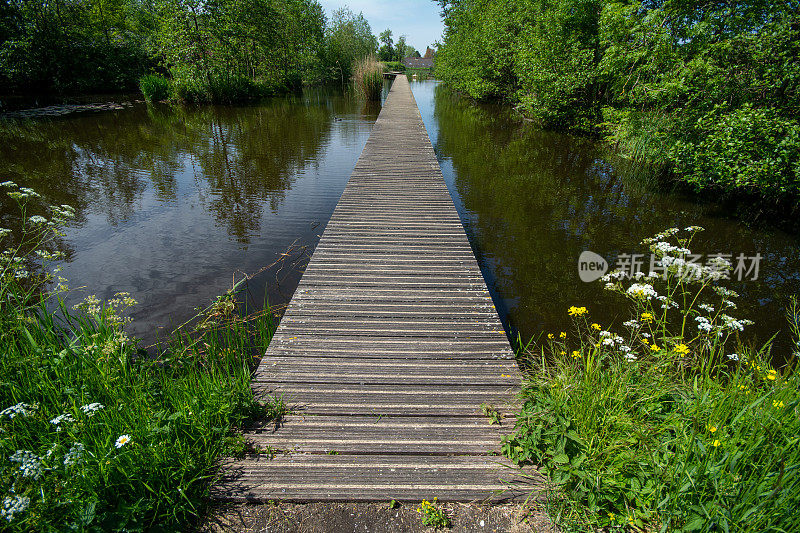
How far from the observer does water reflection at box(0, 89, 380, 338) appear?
4484 millimetres

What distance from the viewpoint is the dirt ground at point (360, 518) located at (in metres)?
1.55

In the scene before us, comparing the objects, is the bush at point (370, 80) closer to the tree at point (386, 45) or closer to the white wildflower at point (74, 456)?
the white wildflower at point (74, 456)

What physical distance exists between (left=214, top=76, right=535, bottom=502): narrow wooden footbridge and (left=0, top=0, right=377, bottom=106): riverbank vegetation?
17225 millimetres

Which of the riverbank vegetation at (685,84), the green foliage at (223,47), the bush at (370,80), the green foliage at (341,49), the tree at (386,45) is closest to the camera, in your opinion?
the riverbank vegetation at (685,84)

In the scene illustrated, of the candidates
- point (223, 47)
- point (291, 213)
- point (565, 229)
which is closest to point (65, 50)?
point (223, 47)

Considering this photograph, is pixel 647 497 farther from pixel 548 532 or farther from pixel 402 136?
pixel 402 136

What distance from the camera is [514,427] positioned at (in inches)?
79.1

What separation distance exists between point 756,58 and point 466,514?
27.2 feet

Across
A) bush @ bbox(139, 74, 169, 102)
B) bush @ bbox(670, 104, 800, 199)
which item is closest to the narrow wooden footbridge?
bush @ bbox(670, 104, 800, 199)

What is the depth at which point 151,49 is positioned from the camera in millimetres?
19750

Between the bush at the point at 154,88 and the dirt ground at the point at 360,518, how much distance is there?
21.0m

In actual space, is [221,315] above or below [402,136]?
below

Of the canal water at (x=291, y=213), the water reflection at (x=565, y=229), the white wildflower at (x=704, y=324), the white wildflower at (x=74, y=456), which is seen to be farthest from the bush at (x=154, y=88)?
the white wildflower at (x=704, y=324)

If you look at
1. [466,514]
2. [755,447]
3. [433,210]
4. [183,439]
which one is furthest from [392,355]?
[433,210]
